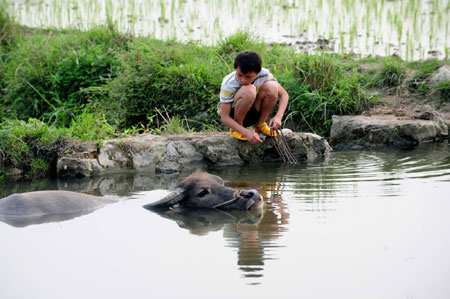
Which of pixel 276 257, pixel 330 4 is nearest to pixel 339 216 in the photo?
pixel 276 257

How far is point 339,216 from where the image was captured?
4312 mm

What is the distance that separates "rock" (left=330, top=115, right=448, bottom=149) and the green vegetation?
295mm

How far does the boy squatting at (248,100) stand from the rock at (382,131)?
4.93 feet

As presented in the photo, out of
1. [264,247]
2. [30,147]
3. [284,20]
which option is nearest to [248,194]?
[264,247]

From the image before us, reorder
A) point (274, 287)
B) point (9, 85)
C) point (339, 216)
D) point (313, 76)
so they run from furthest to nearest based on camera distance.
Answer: point (9, 85) → point (313, 76) → point (339, 216) → point (274, 287)

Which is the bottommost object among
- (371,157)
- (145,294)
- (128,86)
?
(145,294)

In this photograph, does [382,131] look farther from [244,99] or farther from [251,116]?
[244,99]

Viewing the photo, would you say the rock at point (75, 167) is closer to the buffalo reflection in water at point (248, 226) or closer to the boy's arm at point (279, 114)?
the buffalo reflection in water at point (248, 226)

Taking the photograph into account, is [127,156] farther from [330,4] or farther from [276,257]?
[330,4]

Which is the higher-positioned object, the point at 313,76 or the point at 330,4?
the point at 330,4

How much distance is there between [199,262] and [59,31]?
8236mm

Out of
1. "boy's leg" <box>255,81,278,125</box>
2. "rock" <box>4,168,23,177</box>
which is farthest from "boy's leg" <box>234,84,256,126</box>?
"rock" <box>4,168,23,177</box>

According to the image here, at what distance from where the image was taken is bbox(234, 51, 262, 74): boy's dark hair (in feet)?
18.3

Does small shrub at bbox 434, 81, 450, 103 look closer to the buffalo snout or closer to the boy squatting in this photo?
the boy squatting
